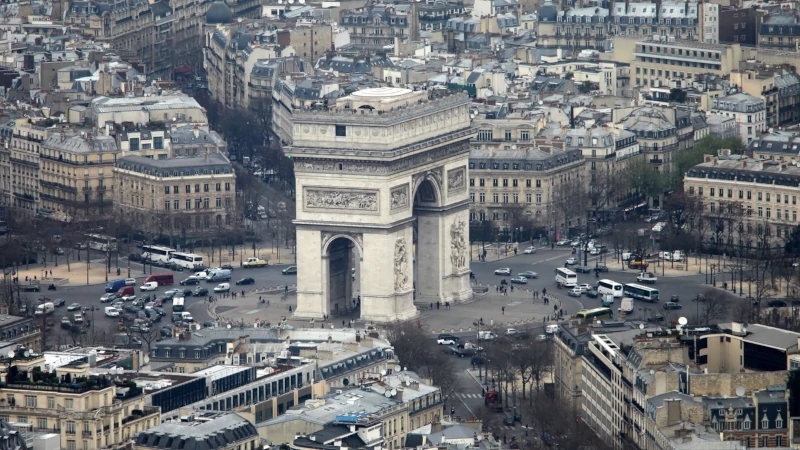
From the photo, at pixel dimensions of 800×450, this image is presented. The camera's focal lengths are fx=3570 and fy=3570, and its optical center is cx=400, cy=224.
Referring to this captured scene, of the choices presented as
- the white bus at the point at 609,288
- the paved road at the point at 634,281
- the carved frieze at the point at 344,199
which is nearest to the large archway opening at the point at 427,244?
the paved road at the point at 634,281

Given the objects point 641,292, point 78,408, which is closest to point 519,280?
point 641,292

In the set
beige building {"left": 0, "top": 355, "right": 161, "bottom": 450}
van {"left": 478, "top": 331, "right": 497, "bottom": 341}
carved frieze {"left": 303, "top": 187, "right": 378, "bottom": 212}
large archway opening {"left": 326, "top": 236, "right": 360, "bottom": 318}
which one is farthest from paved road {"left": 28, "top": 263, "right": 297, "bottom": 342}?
beige building {"left": 0, "top": 355, "right": 161, "bottom": 450}

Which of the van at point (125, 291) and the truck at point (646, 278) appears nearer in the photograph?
the van at point (125, 291)

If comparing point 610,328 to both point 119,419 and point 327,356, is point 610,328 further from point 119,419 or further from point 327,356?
point 119,419

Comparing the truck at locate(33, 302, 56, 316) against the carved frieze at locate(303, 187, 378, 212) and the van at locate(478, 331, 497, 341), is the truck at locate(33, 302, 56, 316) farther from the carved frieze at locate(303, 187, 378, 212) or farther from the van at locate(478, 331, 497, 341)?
the van at locate(478, 331, 497, 341)

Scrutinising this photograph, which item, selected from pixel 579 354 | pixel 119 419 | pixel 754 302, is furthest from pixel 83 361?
pixel 754 302

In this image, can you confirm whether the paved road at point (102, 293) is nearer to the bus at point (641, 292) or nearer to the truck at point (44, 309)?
the truck at point (44, 309)

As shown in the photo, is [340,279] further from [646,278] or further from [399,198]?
[646,278]
